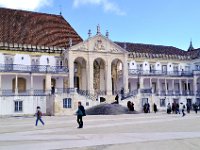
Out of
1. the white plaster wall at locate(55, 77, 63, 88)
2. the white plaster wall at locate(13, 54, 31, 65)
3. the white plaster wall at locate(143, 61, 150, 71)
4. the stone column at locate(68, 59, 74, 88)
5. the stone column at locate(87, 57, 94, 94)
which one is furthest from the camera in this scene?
the white plaster wall at locate(143, 61, 150, 71)

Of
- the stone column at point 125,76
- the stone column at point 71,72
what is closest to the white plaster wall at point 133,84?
the stone column at point 125,76

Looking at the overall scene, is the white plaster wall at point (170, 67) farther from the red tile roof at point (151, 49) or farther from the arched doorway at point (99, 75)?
the arched doorway at point (99, 75)

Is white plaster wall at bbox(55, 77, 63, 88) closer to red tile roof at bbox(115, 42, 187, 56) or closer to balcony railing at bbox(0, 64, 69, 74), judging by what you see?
balcony railing at bbox(0, 64, 69, 74)

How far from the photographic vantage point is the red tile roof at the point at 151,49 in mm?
54281

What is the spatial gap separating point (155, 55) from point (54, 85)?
18.5 m

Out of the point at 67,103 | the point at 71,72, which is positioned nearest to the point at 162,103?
the point at 71,72

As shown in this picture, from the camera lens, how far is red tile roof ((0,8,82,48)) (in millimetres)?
42625

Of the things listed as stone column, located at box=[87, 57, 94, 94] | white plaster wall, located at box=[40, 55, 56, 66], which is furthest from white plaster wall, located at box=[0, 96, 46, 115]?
stone column, located at box=[87, 57, 94, 94]

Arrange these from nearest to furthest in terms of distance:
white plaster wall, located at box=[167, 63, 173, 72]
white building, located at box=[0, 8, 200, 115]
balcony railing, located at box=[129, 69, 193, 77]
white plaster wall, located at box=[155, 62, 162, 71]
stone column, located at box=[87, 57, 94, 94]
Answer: white building, located at box=[0, 8, 200, 115] → stone column, located at box=[87, 57, 94, 94] → balcony railing, located at box=[129, 69, 193, 77] → white plaster wall, located at box=[155, 62, 162, 71] → white plaster wall, located at box=[167, 63, 173, 72]

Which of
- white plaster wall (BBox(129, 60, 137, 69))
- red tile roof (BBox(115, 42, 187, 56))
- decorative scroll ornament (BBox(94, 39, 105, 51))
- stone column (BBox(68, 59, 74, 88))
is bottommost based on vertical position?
stone column (BBox(68, 59, 74, 88))

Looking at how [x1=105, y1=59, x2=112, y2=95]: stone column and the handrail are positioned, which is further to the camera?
the handrail

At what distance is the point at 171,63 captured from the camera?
54531 mm

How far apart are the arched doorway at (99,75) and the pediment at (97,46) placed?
68.7 inches

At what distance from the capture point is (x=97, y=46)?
44406 millimetres
